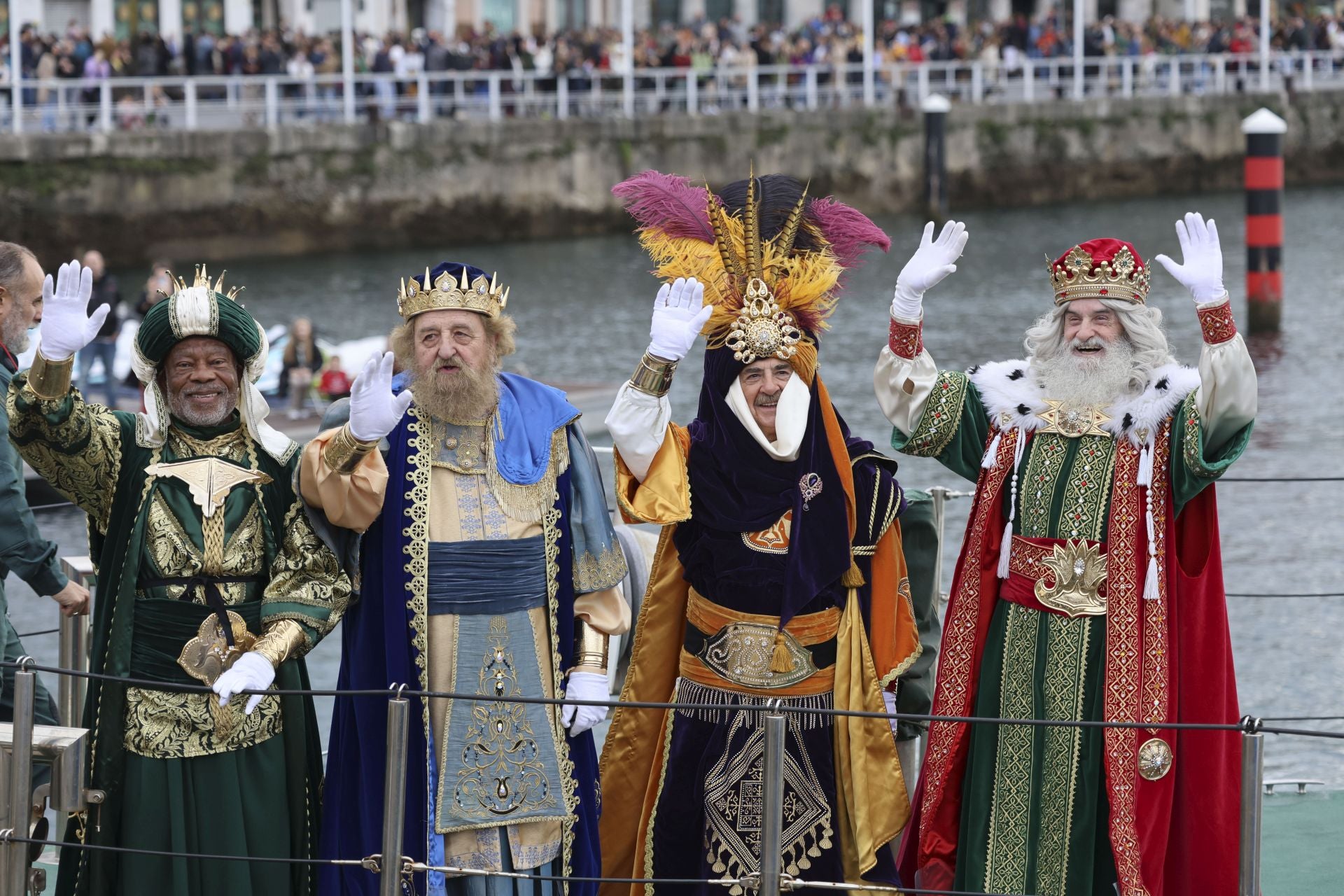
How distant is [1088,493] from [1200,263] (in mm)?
608

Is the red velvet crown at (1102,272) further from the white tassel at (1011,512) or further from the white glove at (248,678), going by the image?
the white glove at (248,678)

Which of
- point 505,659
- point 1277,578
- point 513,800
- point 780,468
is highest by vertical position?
point 780,468

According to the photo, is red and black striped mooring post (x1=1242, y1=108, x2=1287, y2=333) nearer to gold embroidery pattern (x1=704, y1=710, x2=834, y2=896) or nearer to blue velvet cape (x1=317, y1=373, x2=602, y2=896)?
gold embroidery pattern (x1=704, y1=710, x2=834, y2=896)

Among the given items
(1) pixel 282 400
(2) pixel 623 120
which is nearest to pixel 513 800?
(1) pixel 282 400

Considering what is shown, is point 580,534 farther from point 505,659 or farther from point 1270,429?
point 1270,429

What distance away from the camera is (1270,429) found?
59.2 feet

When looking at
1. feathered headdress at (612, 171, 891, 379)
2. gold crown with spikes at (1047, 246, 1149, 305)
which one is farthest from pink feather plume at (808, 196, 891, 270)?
gold crown with spikes at (1047, 246, 1149, 305)

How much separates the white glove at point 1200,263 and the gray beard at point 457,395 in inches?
63.8

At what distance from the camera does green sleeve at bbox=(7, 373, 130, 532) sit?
4.54m

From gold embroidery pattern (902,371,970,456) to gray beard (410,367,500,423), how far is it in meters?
1.05

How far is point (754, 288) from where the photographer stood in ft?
16.3

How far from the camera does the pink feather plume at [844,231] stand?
516cm

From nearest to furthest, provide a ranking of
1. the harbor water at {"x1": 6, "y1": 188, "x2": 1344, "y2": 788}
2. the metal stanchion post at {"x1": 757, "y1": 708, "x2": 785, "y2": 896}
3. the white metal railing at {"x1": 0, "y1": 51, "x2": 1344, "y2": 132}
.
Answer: the metal stanchion post at {"x1": 757, "y1": 708, "x2": 785, "y2": 896}
the harbor water at {"x1": 6, "y1": 188, "x2": 1344, "y2": 788}
the white metal railing at {"x1": 0, "y1": 51, "x2": 1344, "y2": 132}

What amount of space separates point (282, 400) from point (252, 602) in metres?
10.9
